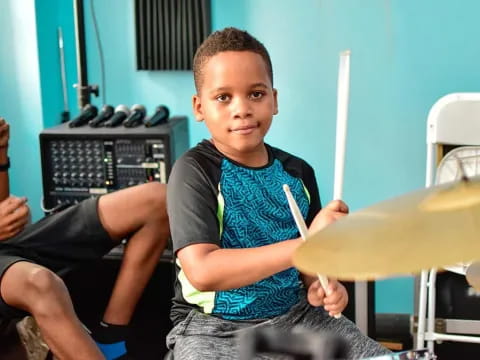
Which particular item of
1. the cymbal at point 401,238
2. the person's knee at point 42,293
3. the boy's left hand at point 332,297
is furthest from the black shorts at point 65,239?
the cymbal at point 401,238

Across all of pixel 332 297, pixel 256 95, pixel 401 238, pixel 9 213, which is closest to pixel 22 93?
pixel 9 213

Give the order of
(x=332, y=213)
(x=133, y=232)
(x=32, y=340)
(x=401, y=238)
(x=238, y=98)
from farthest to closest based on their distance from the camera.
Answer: (x=133, y=232), (x=32, y=340), (x=238, y=98), (x=332, y=213), (x=401, y=238)

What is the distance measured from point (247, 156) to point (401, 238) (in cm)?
71

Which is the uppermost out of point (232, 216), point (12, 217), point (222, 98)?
point (222, 98)

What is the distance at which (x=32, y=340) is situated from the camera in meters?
1.73

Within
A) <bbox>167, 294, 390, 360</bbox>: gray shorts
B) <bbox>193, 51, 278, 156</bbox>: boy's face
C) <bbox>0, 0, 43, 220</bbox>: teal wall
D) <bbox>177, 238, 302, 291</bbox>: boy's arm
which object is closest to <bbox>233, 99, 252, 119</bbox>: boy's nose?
<bbox>193, 51, 278, 156</bbox>: boy's face

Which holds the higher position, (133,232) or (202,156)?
(202,156)

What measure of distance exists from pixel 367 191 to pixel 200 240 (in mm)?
1206

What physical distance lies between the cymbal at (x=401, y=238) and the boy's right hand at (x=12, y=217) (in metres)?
1.18

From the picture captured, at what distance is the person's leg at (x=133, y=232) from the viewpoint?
5.90 ft

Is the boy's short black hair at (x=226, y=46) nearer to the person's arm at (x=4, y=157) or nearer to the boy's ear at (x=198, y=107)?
the boy's ear at (x=198, y=107)

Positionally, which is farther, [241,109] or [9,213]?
[9,213]

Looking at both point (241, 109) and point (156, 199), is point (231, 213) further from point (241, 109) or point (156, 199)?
point (156, 199)

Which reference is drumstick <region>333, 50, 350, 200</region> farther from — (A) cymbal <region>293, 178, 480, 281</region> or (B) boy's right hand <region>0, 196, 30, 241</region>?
(B) boy's right hand <region>0, 196, 30, 241</region>
